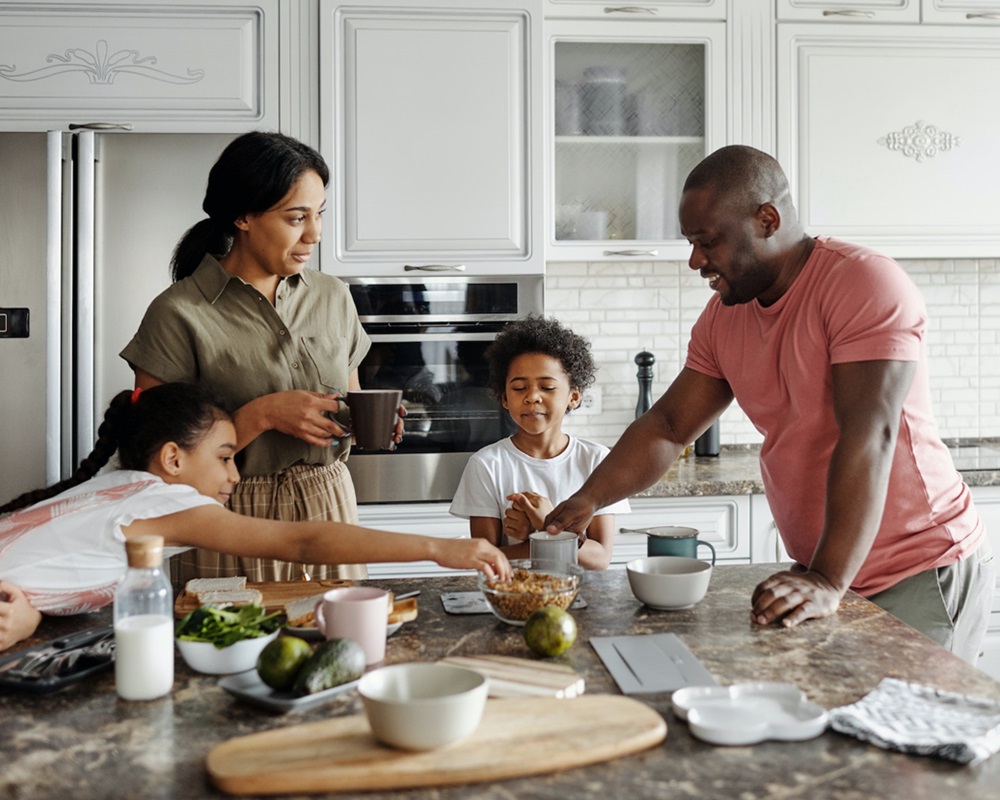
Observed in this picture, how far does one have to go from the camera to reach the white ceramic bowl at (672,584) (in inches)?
63.9

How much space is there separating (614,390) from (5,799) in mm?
2957

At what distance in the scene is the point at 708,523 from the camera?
3162mm

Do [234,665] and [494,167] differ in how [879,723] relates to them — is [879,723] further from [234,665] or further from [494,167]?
[494,167]

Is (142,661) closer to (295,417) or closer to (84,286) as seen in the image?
(295,417)

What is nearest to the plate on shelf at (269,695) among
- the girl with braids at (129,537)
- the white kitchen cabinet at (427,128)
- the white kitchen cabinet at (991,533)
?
the girl with braids at (129,537)

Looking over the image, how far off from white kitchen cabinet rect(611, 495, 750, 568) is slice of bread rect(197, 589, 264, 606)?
5.61 ft

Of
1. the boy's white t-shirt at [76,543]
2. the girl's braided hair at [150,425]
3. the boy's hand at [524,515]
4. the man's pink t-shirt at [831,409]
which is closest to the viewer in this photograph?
the boy's white t-shirt at [76,543]

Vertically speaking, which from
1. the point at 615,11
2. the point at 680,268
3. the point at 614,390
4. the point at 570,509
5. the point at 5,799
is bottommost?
the point at 5,799

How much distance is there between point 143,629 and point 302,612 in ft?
1.08

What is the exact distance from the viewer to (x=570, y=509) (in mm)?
1995

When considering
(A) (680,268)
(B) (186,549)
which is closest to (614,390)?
(A) (680,268)

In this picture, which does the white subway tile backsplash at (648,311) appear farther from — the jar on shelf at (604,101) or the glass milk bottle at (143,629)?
the glass milk bottle at (143,629)

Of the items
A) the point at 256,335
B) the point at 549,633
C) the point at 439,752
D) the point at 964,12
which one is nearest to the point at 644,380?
the point at 964,12

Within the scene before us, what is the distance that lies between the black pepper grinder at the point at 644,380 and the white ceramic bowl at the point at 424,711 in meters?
2.56
